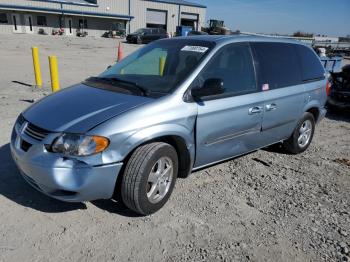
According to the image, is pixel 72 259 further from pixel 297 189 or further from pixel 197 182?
pixel 297 189

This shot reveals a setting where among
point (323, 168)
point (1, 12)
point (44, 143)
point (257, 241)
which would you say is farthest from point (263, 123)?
point (1, 12)

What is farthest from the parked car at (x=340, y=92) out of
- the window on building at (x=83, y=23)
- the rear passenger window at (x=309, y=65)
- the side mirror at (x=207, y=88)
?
the window on building at (x=83, y=23)

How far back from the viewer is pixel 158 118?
10.7 ft

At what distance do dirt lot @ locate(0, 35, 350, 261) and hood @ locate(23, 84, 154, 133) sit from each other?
943 mm

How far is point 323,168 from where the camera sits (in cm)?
503

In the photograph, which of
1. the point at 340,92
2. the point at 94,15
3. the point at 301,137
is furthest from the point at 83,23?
the point at 301,137

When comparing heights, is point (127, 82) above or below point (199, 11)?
below

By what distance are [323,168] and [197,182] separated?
2070 mm

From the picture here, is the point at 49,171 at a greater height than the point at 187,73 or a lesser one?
lesser

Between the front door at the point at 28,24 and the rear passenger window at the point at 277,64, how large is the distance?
45.2 m

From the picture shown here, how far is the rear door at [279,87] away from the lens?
4.41 metres

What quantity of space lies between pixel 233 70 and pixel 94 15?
47669mm

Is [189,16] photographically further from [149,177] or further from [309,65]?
[149,177]

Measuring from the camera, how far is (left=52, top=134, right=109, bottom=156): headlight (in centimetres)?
293
